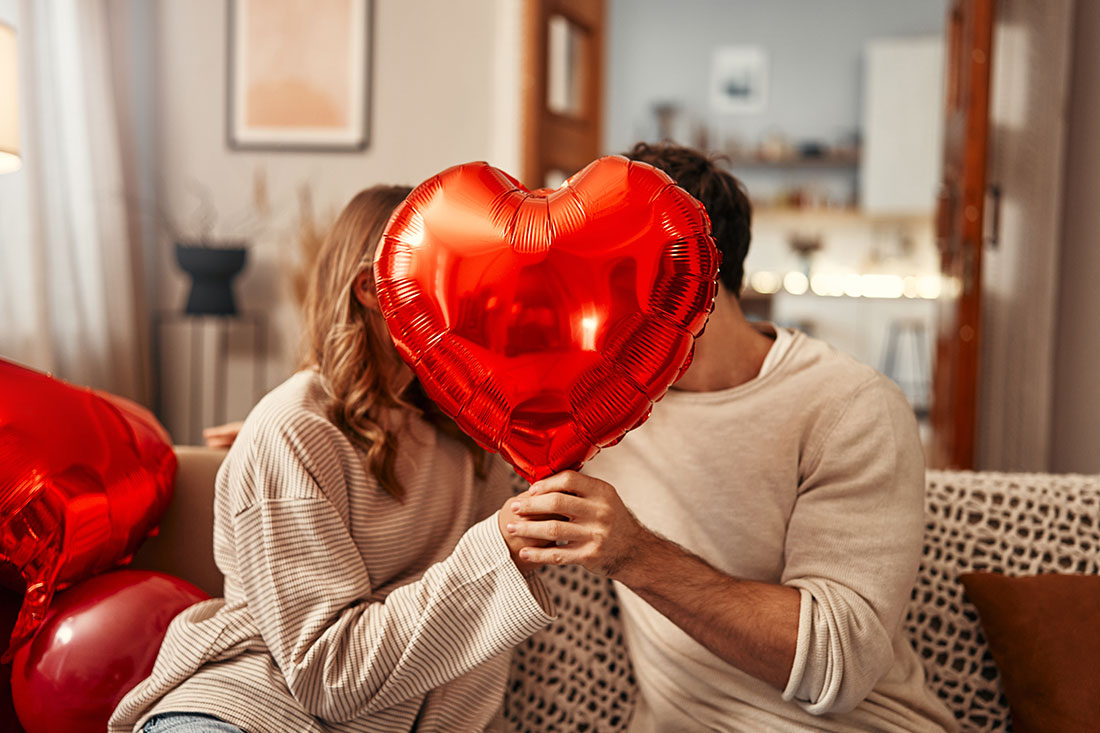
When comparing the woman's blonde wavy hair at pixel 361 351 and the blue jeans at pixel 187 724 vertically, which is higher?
the woman's blonde wavy hair at pixel 361 351

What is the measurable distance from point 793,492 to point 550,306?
513 mm

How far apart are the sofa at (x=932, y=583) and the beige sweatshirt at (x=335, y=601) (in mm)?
169

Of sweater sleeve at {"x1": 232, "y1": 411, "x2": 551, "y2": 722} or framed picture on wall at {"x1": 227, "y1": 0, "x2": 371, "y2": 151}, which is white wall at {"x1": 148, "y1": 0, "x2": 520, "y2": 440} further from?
sweater sleeve at {"x1": 232, "y1": 411, "x2": 551, "y2": 722}

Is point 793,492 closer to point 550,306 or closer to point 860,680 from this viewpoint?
point 860,680

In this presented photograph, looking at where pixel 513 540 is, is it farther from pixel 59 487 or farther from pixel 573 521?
pixel 59 487

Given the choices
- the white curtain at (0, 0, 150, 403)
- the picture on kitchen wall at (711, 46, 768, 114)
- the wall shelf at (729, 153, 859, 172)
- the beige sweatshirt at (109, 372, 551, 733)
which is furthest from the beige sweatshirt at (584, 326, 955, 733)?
the picture on kitchen wall at (711, 46, 768, 114)

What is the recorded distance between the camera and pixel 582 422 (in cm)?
83

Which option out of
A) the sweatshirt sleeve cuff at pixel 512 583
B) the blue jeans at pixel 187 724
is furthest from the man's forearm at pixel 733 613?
the blue jeans at pixel 187 724

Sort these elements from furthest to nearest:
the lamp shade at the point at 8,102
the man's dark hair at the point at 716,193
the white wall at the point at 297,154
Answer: the white wall at the point at 297,154
the lamp shade at the point at 8,102
the man's dark hair at the point at 716,193

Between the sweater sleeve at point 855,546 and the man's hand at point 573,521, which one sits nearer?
the man's hand at point 573,521

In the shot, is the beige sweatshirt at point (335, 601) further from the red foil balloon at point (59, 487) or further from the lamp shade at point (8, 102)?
the lamp shade at point (8, 102)

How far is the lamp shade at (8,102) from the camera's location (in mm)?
1888

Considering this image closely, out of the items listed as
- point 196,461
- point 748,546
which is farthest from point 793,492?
point 196,461

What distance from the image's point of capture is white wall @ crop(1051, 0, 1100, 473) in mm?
2750
